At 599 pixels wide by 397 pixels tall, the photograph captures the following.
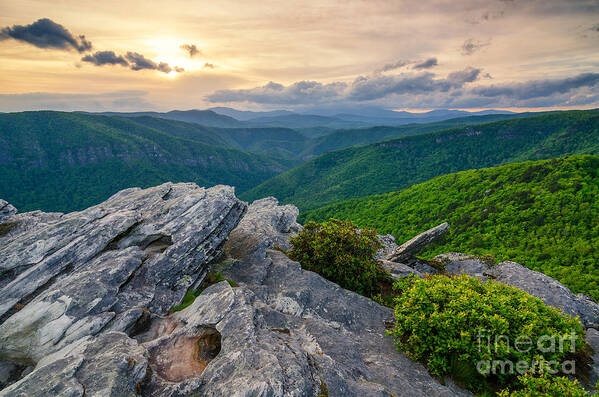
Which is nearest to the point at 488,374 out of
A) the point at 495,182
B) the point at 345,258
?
the point at 345,258

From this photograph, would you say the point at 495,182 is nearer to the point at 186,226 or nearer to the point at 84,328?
the point at 186,226

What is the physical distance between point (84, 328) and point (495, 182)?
9146 cm

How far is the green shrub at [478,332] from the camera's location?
13.0 m

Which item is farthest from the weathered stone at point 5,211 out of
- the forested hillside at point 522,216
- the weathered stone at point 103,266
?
the forested hillside at point 522,216

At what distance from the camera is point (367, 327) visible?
1783 cm

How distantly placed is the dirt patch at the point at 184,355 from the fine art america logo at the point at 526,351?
13.0 meters

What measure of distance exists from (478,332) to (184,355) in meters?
14.4

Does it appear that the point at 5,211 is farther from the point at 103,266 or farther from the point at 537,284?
the point at 537,284

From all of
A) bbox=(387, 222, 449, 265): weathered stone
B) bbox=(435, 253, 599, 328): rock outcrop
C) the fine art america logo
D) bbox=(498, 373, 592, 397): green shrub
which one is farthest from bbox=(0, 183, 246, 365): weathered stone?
bbox=(435, 253, 599, 328): rock outcrop

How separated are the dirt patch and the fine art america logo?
42.8 ft

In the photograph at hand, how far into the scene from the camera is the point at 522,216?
56.0 metres

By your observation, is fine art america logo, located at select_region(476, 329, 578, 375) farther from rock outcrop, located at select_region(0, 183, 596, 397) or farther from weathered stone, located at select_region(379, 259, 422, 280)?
weathered stone, located at select_region(379, 259, 422, 280)

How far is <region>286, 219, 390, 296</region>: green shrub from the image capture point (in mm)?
22609

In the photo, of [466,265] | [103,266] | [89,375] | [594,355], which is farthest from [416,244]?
[89,375]
